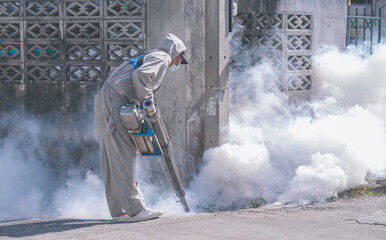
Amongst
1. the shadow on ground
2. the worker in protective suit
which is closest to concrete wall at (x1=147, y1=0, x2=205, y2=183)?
the worker in protective suit

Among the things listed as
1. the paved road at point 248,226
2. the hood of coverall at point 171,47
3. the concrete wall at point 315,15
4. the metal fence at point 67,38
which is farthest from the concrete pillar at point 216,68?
the paved road at point 248,226

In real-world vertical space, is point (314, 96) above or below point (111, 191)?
above

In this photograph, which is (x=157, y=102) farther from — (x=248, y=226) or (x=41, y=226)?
(x=248, y=226)

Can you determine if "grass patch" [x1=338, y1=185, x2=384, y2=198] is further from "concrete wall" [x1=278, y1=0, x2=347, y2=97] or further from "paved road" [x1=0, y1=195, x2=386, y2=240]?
"concrete wall" [x1=278, y1=0, x2=347, y2=97]

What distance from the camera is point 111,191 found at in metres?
7.03

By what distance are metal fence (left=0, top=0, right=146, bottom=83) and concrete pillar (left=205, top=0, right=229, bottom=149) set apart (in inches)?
44.1

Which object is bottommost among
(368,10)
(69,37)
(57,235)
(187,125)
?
(57,235)

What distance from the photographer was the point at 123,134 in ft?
22.5

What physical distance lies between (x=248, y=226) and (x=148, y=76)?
7.05ft

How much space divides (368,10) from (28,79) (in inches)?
374

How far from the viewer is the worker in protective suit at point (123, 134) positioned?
681 cm

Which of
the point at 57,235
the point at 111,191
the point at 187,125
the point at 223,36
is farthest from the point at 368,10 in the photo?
the point at 57,235

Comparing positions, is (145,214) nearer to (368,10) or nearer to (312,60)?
(312,60)

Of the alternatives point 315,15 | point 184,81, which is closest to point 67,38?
point 184,81
